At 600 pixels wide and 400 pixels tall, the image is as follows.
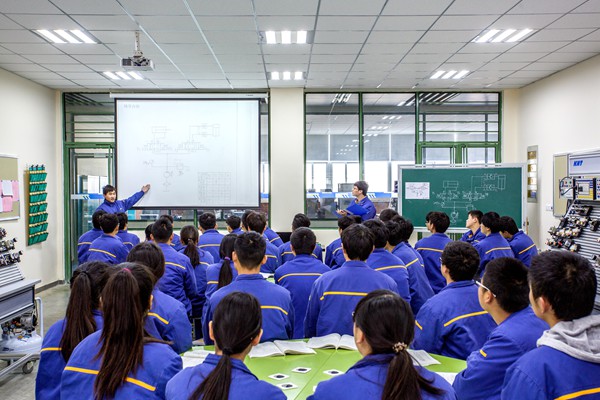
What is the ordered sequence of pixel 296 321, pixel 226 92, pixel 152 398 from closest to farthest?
pixel 152 398, pixel 296 321, pixel 226 92

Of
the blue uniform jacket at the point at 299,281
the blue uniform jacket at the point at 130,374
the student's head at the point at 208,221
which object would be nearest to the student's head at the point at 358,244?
the blue uniform jacket at the point at 299,281

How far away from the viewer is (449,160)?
8.13 metres

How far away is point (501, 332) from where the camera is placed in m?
1.71

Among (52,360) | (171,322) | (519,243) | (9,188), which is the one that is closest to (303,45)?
(519,243)

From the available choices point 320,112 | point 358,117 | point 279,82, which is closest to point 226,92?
point 279,82

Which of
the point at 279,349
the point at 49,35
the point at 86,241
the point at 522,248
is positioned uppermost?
the point at 49,35

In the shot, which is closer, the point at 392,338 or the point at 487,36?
the point at 392,338

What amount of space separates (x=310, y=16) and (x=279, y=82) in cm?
284

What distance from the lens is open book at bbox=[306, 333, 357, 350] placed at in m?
2.24

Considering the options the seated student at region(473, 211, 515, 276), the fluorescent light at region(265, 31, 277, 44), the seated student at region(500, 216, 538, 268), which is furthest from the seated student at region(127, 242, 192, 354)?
the seated student at region(500, 216, 538, 268)

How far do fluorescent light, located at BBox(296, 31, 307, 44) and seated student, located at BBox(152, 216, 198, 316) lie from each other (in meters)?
2.62

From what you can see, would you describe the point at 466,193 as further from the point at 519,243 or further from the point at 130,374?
the point at 130,374

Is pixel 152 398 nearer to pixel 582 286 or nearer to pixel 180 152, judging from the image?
pixel 582 286

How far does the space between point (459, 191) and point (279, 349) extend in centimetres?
594
